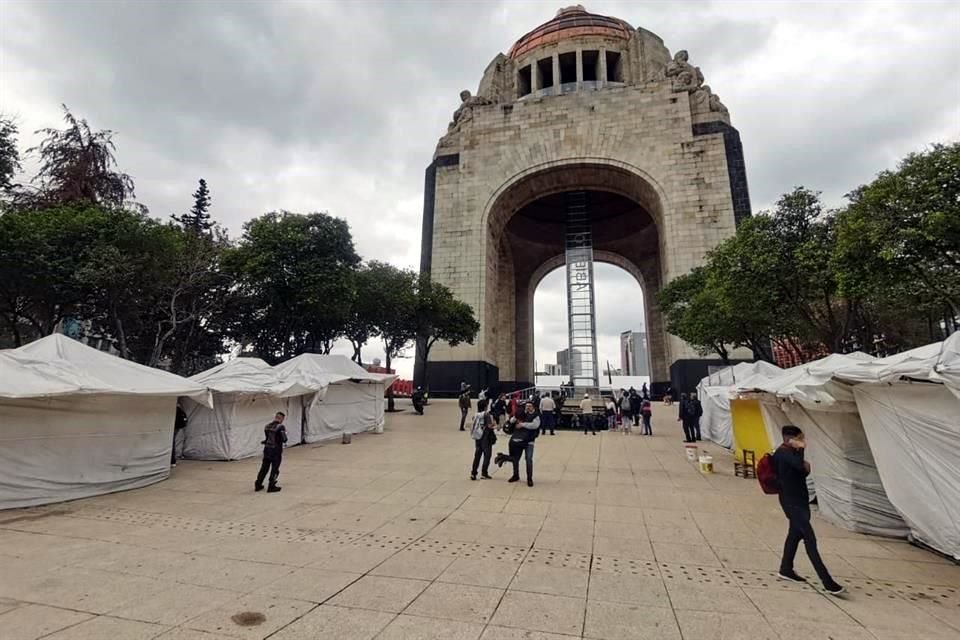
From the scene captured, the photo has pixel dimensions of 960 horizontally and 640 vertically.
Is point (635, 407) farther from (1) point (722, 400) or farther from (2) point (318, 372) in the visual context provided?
(2) point (318, 372)

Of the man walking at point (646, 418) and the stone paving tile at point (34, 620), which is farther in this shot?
the man walking at point (646, 418)

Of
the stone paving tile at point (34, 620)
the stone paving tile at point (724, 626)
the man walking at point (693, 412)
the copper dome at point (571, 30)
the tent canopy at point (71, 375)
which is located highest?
the copper dome at point (571, 30)

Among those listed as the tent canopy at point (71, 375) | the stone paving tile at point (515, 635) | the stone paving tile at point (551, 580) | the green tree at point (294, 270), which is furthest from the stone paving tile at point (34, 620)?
the green tree at point (294, 270)

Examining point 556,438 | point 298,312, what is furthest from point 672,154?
point 298,312

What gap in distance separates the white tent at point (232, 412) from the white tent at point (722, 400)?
12623 millimetres

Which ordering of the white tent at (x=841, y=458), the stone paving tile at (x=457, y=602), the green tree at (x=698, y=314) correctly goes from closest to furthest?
the stone paving tile at (x=457, y=602)
the white tent at (x=841, y=458)
the green tree at (x=698, y=314)

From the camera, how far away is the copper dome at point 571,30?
37250mm

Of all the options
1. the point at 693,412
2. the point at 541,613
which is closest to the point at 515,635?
the point at 541,613

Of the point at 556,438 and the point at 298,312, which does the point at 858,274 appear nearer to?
the point at 556,438

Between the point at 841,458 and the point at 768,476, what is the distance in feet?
8.96

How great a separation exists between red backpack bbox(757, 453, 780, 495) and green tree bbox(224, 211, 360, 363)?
1704cm

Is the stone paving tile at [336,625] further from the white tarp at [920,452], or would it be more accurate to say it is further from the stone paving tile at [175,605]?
the white tarp at [920,452]

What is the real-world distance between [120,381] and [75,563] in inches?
186

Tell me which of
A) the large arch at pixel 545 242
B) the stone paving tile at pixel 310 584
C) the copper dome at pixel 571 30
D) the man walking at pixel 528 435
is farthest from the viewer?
the copper dome at pixel 571 30
